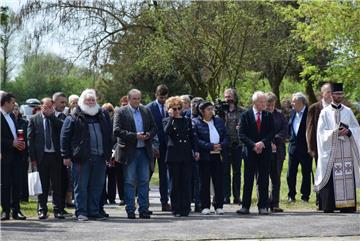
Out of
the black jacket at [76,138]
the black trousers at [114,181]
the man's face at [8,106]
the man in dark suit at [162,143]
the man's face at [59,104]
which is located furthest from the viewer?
the black trousers at [114,181]

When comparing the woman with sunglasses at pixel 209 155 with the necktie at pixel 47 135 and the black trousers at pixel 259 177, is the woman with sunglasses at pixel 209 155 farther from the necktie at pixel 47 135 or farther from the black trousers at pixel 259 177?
the necktie at pixel 47 135

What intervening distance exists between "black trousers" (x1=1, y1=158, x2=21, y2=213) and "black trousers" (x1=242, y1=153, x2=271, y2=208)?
146 inches

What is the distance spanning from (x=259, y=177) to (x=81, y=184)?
9.72 ft

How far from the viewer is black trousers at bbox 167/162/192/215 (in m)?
13.6

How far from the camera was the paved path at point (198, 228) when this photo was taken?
36.6 feet

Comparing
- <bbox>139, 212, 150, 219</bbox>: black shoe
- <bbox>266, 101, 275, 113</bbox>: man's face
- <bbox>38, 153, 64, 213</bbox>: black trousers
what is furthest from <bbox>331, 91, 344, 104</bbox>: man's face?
<bbox>38, 153, 64, 213</bbox>: black trousers

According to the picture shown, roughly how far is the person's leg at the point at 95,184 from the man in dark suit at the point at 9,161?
3.69 feet

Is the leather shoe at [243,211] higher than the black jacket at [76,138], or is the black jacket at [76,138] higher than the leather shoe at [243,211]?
the black jacket at [76,138]

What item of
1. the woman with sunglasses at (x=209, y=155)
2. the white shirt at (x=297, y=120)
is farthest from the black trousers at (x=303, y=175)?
the woman with sunglasses at (x=209, y=155)

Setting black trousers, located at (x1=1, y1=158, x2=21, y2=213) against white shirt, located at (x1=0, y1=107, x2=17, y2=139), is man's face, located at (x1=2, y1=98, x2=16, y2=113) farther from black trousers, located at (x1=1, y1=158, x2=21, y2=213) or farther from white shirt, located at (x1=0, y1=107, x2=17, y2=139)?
black trousers, located at (x1=1, y1=158, x2=21, y2=213)

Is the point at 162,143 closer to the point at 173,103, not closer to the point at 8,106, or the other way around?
the point at 173,103

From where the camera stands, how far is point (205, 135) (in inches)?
551

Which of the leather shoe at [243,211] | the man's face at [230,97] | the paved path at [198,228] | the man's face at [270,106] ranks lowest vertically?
the paved path at [198,228]

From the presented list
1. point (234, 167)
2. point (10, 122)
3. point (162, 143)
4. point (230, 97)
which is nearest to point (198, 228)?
point (162, 143)
